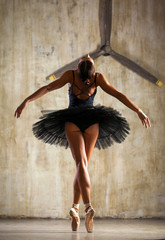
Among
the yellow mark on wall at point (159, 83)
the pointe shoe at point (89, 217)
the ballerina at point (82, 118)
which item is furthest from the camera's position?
the yellow mark on wall at point (159, 83)

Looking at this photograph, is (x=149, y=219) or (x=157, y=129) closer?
(x=149, y=219)

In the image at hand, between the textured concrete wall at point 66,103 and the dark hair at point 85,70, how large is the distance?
1.55m

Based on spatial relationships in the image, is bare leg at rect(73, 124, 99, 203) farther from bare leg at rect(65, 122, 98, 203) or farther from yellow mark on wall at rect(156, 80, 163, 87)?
yellow mark on wall at rect(156, 80, 163, 87)

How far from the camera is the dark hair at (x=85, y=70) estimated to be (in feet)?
9.19

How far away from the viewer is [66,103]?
4383 millimetres

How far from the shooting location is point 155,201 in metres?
4.21

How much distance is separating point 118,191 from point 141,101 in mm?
1220

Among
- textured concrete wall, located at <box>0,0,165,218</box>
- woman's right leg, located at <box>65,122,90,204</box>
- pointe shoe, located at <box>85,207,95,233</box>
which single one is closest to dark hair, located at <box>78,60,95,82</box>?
woman's right leg, located at <box>65,122,90,204</box>

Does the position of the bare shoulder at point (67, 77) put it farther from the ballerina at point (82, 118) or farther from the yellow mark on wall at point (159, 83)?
the yellow mark on wall at point (159, 83)

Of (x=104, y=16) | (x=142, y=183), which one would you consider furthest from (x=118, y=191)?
(x=104, y=16)

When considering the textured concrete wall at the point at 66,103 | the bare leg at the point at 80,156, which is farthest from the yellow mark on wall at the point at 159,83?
the bare leg at the point at 80,156

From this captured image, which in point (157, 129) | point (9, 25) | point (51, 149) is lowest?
point (51, 149)

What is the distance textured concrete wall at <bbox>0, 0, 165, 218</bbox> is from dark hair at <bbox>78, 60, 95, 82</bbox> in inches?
61.2

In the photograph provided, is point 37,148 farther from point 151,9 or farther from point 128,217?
point 151,9
